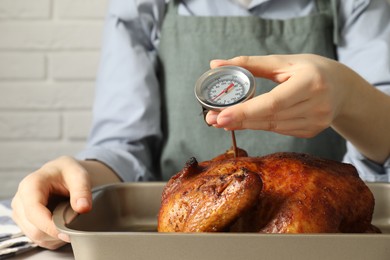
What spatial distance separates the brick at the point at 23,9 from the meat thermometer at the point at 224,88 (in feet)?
4.43

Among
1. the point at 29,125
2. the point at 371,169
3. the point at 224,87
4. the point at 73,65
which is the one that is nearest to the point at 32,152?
the point at 29,125

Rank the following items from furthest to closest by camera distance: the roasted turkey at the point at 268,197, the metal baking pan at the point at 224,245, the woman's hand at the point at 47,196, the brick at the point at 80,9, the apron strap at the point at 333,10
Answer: the brick at the point at 80,9
the apron strap at the point at 333,10
the woman's hand at the point at 47,196
the roasted turkey at the point at 268,197
the metal baking pan at the point at 224,245

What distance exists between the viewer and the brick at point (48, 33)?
6.74 feet

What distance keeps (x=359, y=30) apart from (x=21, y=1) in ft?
3.55

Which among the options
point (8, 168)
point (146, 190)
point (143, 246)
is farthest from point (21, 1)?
point (143, 246)

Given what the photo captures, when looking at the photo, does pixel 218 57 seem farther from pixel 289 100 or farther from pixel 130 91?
pixel 289 100

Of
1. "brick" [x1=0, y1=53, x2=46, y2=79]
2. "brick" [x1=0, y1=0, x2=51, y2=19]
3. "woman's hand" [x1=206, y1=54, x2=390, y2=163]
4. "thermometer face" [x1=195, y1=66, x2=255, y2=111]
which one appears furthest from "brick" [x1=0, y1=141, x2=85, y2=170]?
"thermometer face" [x1=195, y1=66, x2=255, y2=111]

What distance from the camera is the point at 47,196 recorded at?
3.24 feet

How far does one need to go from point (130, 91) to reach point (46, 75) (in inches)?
23.8

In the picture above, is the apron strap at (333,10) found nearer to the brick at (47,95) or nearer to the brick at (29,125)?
the brick at (47,95)

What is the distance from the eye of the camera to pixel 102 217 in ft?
3.07

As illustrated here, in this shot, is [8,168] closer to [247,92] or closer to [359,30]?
[359,30]

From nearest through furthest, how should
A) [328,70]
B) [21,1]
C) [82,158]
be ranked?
[328,70] → [82,158] → [21,1]

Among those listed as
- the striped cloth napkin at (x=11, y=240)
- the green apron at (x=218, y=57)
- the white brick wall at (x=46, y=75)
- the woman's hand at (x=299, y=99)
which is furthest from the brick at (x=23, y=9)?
the woman's hand at (x=299, y=99)
